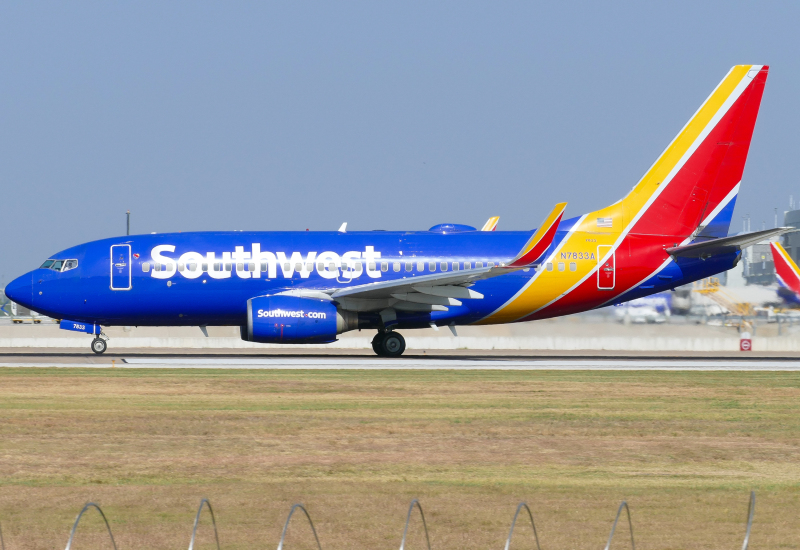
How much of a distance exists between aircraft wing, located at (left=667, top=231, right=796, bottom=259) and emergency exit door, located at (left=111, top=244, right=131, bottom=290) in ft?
57.4

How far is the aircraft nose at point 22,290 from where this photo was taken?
31234 millimetres

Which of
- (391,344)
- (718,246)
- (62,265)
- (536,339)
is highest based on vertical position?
(62,265)

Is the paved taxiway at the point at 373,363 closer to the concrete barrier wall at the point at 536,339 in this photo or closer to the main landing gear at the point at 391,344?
the main landing gear at the point at 391,344

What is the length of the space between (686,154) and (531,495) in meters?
24.0

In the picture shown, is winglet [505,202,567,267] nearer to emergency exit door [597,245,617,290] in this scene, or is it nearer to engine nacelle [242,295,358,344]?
emergency exit door [597,245,617,290]

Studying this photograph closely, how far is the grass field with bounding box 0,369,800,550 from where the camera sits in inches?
370

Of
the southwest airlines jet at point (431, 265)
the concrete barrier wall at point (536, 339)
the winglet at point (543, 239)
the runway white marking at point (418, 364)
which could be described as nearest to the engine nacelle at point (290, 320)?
the southwest airlines jet at point (431, 265)

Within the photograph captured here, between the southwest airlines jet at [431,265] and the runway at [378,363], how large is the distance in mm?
1215

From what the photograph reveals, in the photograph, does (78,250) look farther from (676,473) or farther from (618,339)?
(676,473)

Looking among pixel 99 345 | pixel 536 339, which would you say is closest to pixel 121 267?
pixel 99 345

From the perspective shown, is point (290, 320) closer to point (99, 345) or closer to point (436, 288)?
point (436, 288)

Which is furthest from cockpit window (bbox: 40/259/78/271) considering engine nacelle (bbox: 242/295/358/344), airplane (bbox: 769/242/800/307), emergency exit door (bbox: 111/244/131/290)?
airplane (bbox: 769/242/800/307)

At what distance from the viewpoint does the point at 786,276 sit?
125 feet

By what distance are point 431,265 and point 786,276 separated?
15.5m
